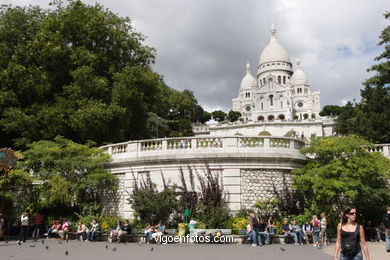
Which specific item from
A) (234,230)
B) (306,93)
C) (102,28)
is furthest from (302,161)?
(306,93)

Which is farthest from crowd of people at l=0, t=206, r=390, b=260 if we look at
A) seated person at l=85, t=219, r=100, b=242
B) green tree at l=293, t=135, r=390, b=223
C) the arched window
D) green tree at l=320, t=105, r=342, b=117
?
the arched window

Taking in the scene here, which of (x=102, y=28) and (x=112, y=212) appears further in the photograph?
(x=102, y=28)

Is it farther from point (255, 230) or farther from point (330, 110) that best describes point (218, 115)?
point (255, 230)

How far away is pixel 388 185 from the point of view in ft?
63.6

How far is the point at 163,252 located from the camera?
12.4 metres

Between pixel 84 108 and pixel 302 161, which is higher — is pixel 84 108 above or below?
above

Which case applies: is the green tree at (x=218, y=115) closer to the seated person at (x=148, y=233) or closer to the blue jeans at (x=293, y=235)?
the blue jeans at (x=293, y=235)

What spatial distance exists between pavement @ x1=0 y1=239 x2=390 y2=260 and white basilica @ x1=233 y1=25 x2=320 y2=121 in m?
103

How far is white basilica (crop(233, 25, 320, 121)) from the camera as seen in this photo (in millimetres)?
120688

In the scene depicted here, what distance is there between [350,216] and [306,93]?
129 meters

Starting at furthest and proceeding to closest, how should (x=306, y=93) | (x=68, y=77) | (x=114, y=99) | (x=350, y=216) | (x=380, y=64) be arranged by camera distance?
(x=306, y=93) < (x=68, y=77) < (x=114, y=99) < (x=380, y=64) < (x=350, y=216)

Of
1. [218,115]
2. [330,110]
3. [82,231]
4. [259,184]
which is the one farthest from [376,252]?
[330,110]

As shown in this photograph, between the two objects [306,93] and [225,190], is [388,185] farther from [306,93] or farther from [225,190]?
[306,93]

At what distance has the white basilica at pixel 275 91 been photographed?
121m
